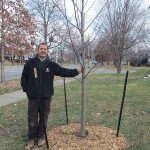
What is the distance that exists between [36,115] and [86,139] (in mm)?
1016

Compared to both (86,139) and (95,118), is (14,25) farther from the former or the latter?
(86,139)

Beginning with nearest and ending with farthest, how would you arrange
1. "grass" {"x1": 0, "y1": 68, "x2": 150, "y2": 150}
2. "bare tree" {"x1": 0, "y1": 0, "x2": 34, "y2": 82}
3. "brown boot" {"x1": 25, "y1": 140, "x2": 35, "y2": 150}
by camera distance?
"brown boot" {"x1": 25, "y1": 140, "x2": 35, "y2": 150}
"grass" {"x1": 0, "y1": 68, "x2": 150, "y2": 150}
"bare tree" {"x1": 0, "y1": 0, "x2": 34, "y2": 82}

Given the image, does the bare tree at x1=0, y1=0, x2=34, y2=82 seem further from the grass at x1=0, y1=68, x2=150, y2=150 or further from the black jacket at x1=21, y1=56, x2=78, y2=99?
the black jacket at x1=21, y1=56, x2=78, y2=99

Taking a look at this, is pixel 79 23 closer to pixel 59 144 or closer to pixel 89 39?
pixel 89 39

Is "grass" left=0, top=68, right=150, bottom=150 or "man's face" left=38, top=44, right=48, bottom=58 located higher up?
"man's face" left=38, top=44, right=48, bottom=58

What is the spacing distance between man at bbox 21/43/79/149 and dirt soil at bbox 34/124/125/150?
0.33 metres

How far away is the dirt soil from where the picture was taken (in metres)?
6.42

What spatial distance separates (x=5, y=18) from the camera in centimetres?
1778

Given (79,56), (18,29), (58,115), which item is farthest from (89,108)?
(18,29)

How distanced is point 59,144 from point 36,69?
1.38m

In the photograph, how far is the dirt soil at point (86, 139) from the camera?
642 centimetres

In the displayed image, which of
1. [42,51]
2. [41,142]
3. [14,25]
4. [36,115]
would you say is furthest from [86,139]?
[14,25]

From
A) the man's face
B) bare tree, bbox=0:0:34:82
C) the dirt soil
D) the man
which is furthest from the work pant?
bare tree, bbox=0:0:34:82

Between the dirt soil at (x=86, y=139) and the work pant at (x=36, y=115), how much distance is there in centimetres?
29
